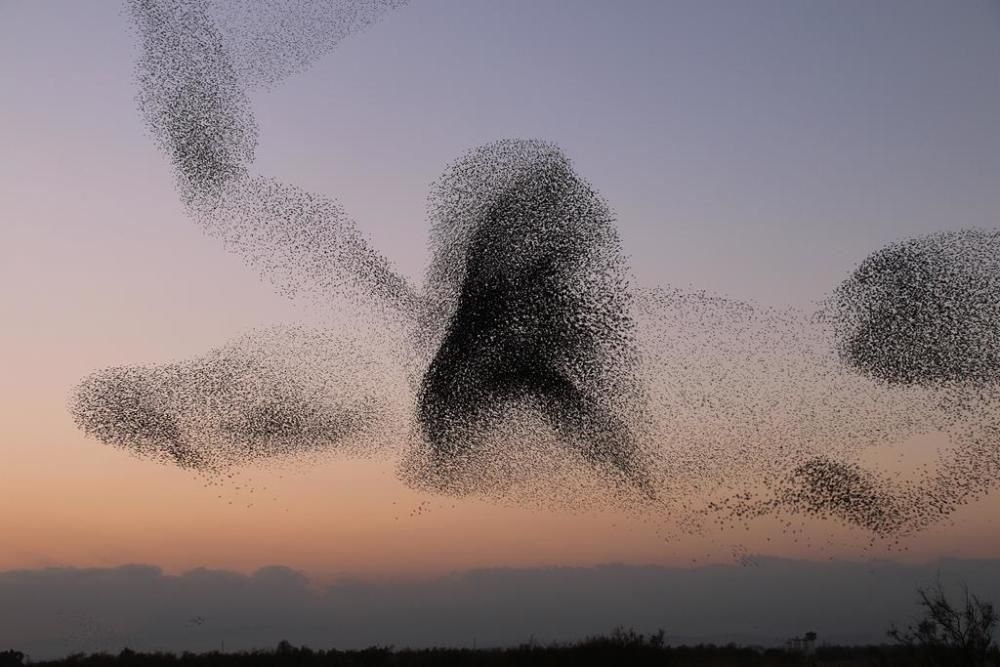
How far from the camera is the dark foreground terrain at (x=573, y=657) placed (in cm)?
4047

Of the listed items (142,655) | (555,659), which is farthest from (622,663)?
(142,655)

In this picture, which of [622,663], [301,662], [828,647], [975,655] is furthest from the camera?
[828,647]

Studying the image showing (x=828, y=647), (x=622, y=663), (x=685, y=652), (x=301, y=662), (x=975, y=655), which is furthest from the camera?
(x=828, y=647)

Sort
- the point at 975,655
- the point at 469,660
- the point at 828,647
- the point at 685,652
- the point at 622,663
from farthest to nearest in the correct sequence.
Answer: the point at 828,647
the point at 685,652
the point at 469,660
the point at 622,663
the point at 975,655

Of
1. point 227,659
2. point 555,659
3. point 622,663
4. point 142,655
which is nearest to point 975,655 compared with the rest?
point 622,663

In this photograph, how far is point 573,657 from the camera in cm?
4141

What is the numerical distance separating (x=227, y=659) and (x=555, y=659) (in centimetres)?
1623

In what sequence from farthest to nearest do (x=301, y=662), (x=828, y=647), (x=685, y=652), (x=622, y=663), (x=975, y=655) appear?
(x=828, y=647), (x=685, y=652), (x=301, y=662), (x=622, y=663), (x=975, y=655)

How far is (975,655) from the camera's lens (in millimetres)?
31812

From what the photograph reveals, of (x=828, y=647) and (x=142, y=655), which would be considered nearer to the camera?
(x=142, y=655)

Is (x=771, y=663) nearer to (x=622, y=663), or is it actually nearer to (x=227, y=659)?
(x=622, y=663)

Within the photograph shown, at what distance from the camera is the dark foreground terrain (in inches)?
1593

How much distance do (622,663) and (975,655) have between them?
42.7 ft

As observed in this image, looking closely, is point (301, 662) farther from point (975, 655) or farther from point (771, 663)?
point (975, 655)
